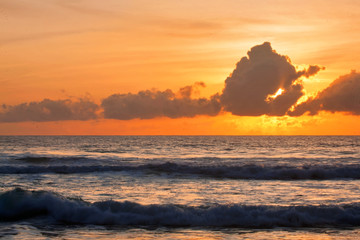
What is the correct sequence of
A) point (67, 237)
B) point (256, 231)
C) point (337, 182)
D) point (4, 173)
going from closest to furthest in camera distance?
1. point (67, 237)
2. point (256, 231)
3. point (337, 182)
4. point (4, 173)

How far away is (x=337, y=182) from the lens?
87.4 ft

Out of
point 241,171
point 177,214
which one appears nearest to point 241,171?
point 241,171

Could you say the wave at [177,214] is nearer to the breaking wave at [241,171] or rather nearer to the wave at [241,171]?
the wave at [241,171]

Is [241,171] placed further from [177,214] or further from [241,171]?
[177,214]

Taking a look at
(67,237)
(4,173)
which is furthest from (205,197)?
(4,173)

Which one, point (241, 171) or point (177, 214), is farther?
point (241, 171)

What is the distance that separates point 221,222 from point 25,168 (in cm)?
2308

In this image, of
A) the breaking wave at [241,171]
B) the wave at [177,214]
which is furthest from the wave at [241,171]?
the wave at [177,214]

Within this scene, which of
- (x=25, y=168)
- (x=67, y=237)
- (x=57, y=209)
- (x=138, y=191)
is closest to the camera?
(x=67, y=237)

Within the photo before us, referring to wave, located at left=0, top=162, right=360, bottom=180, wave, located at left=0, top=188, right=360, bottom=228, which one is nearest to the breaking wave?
wave, located at left=0, top=162, right=360, bottom=180

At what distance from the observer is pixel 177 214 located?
48.0 ft

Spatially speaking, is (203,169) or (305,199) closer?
(305,199)

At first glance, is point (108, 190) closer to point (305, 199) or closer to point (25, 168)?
point (305, 199)

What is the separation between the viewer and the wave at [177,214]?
14211 millimetres
